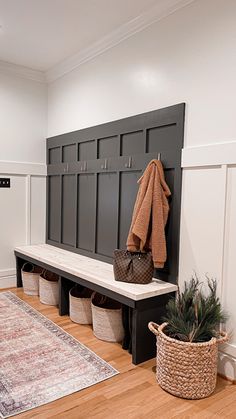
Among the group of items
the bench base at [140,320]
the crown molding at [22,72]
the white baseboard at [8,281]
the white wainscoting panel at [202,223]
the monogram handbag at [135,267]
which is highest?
the crown molding at [22,72]

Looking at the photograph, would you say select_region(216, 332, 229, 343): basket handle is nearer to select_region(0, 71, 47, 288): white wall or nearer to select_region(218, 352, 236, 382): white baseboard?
select_region(218, 352, 236, 382): white baseboard

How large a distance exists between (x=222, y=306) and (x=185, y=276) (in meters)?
0.35

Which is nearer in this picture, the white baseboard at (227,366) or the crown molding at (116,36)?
the white baseboard at (227,366)

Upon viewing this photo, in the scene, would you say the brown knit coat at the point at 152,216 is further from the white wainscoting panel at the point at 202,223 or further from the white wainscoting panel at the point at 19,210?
the white wainscoting panel at the point at 19,210

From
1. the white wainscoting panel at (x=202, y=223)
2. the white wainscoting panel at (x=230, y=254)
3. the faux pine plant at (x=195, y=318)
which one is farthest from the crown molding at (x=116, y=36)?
the faux pine plant at (x=195, y=318)

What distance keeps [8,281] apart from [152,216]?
2305 millimetres

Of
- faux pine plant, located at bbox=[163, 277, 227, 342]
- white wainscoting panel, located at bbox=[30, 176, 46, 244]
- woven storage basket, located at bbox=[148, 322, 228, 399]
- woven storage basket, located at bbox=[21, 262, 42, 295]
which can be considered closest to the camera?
woven storage basket, located at bbox=[148, 322, 228, 399]

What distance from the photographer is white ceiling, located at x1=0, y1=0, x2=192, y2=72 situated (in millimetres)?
2498

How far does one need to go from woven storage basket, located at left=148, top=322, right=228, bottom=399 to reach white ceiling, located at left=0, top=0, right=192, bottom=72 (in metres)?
2.29

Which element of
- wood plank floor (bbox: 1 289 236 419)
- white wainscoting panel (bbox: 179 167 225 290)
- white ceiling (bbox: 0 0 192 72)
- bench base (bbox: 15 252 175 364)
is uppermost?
white ceiling (bbox: 0 0 192 72)

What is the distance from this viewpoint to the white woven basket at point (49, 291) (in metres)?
3.28

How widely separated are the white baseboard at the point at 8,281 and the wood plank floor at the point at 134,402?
2105 millimetres

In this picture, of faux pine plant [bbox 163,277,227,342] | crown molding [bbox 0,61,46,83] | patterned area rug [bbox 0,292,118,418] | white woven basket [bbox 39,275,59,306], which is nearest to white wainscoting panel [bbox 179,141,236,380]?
faux pine plant [bbox 163,277,227,342]

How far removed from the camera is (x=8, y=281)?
3.88 m
